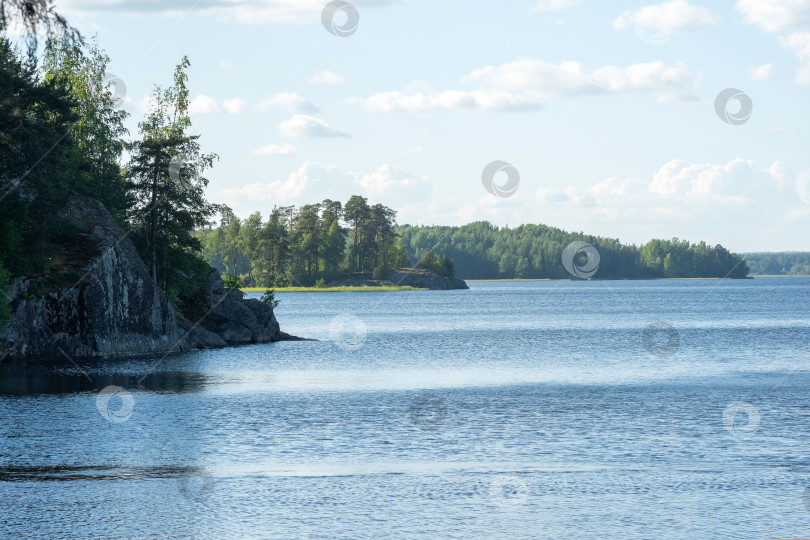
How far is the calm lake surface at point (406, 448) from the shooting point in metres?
18.0

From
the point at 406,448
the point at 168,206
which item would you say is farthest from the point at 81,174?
the point at 406,448

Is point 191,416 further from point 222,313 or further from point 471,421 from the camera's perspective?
point 222,313

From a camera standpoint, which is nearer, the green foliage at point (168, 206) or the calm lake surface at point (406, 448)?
the calm lake surface at point (406, 448)

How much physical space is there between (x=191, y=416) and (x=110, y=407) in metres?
3.96

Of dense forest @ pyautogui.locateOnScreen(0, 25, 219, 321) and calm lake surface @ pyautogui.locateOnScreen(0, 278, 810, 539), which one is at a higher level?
dense forest @ pyautogui.locateOnScreen(0, 25, 219, 321)

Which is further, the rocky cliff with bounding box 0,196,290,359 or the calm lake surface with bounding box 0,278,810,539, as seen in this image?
the rocky cliff with bounding box 0,196,290,359

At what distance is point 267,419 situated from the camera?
32.5 meters

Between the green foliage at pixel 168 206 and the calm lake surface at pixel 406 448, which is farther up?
the green foliage at pixel 168 206

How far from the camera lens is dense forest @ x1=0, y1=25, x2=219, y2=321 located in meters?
51.2

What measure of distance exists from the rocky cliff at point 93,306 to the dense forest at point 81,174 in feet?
2.06

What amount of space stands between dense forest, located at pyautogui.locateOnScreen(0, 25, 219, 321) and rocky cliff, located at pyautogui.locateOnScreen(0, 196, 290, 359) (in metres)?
0.63

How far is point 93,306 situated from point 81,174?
1428cm

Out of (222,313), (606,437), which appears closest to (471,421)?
(606,437)

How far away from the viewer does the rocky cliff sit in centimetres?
5253
